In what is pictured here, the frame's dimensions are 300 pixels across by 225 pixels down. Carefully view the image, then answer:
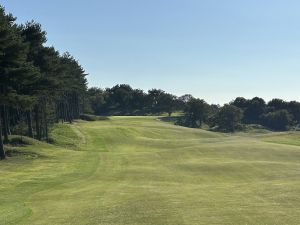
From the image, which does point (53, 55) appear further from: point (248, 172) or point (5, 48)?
point (248, 172)

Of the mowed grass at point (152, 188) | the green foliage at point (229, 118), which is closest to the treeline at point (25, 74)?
the mowed grass at point (152, 188)

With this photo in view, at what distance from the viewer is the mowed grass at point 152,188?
19.8 metres

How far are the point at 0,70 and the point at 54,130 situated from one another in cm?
4116

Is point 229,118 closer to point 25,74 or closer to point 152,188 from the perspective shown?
point 25,74

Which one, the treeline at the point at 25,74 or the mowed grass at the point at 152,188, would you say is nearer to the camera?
the mowed grass at the point at 152,188

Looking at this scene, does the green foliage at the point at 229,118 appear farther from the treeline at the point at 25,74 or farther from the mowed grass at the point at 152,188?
the mowed grass at the point at 152,188

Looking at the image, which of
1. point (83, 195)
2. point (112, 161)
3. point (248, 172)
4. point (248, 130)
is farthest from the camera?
point (248, 130)

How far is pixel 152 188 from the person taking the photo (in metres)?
30.3

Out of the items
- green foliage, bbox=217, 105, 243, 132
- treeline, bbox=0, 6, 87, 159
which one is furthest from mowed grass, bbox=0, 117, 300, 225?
green foliage, bbox=217, 105, 243, 132

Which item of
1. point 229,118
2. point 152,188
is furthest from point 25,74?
point 229,118

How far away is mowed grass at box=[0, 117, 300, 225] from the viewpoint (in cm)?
1975

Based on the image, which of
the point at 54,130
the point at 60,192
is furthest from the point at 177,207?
the point at 54,130

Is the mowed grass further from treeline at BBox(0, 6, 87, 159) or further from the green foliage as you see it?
the green foliage

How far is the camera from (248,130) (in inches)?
7101
